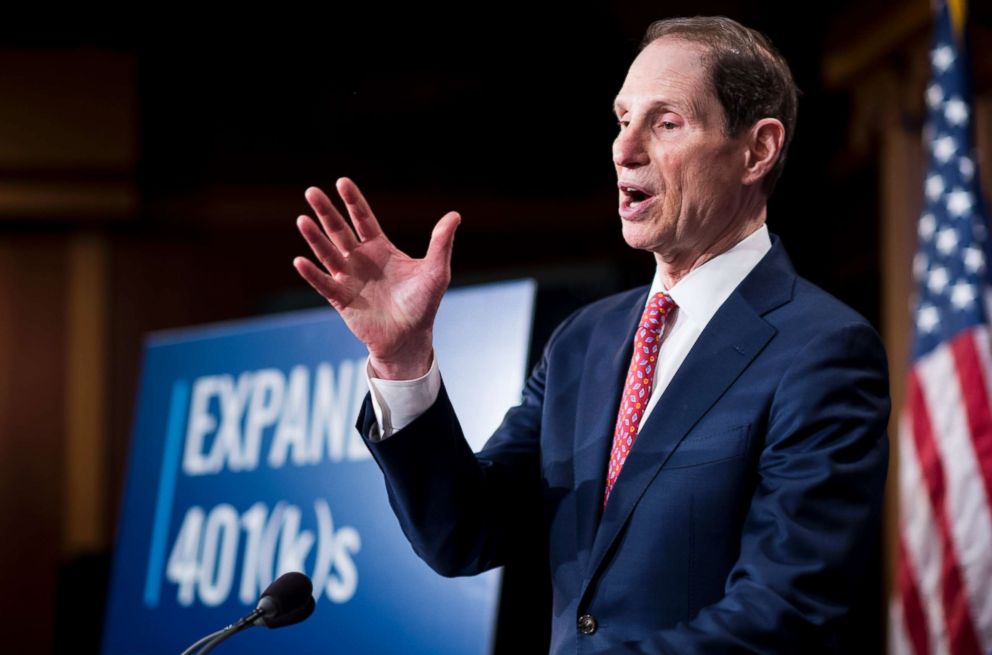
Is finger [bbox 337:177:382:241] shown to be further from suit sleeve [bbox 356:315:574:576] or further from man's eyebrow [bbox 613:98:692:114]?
man's eyebrow [bbox 613:98:692:114]

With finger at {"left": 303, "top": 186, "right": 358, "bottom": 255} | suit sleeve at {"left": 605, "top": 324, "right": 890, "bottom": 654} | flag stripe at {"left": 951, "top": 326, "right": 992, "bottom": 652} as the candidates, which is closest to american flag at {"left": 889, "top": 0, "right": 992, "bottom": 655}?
flag stripe at {"left": 951, "top": 326, "right": 992, "bottom": 652}

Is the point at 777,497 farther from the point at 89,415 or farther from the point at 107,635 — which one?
the point at 89,415

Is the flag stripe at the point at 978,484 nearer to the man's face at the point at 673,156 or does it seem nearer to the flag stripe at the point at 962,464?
the flag stripe at the point at 962,464

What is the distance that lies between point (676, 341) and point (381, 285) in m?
0.35

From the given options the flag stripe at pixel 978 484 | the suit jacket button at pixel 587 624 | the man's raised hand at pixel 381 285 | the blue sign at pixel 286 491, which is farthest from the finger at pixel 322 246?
the flag stripe at pixel 978 484

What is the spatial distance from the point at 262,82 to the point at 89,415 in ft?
5.63

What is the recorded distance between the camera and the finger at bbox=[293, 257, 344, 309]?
126 centimetres

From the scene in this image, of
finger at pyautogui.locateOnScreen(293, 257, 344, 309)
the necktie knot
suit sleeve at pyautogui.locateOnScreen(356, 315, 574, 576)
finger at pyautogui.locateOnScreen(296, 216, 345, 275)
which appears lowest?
suit sleeve at pyautogui.locateOnScreen(356, 315, 574, 576)

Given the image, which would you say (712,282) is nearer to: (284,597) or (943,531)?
(284,597)

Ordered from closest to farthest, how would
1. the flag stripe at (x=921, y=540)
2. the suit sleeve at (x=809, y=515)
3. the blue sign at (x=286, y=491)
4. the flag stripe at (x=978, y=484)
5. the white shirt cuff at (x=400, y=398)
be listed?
the suit sleeve at (x=809, y=515)
the white shirt cuff at (x=400, y=398)
the blue sign at (x=286, y=491)
the flag stripe at (x=978, y=484)
the flag stripe at (x=921, y=540)

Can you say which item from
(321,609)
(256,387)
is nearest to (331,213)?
(321,609)

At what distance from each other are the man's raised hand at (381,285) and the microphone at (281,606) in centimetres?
25

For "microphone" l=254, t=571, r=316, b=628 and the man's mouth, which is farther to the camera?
the man's mouth

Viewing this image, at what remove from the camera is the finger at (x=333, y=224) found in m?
1.26
